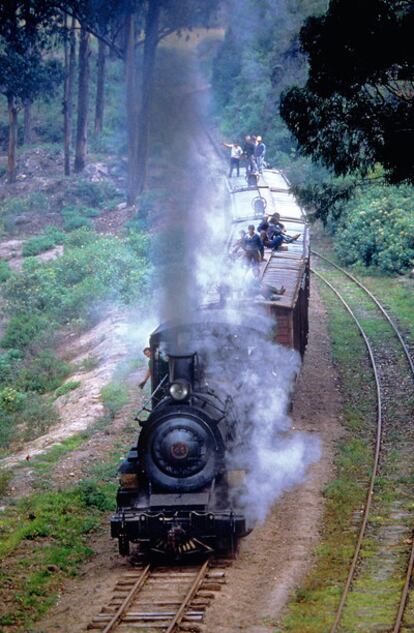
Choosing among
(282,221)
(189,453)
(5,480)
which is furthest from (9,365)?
(189,453)

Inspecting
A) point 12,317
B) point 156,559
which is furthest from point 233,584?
point 12,317

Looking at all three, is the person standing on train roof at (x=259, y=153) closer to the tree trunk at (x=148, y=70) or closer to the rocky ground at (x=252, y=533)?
the tree trunk at (x=148, y=70)

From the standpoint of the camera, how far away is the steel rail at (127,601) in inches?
412

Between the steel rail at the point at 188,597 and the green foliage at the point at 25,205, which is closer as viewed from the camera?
the steel rail at the point at 188,597

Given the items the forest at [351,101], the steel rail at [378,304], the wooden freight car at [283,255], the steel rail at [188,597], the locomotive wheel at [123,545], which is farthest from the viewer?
the steel rail at [378,304]

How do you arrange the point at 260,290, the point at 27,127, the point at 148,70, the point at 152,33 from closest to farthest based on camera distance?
the point at 260,290
the point at 148,70
the point at 152,33
the point at 27,127

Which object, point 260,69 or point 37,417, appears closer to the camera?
point 37,417

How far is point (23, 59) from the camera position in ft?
147

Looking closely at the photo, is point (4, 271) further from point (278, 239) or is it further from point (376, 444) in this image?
point (376, 444)

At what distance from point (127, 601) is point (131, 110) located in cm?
3028

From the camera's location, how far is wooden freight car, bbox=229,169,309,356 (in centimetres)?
1588

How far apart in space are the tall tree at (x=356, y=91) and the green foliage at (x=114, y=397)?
626 cm

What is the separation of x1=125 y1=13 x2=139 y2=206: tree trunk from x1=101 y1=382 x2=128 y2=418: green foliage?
20819 mm

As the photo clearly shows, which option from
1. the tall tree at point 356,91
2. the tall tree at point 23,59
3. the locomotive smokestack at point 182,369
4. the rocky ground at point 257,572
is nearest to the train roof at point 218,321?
the locomotive smokestack at point 182,369
